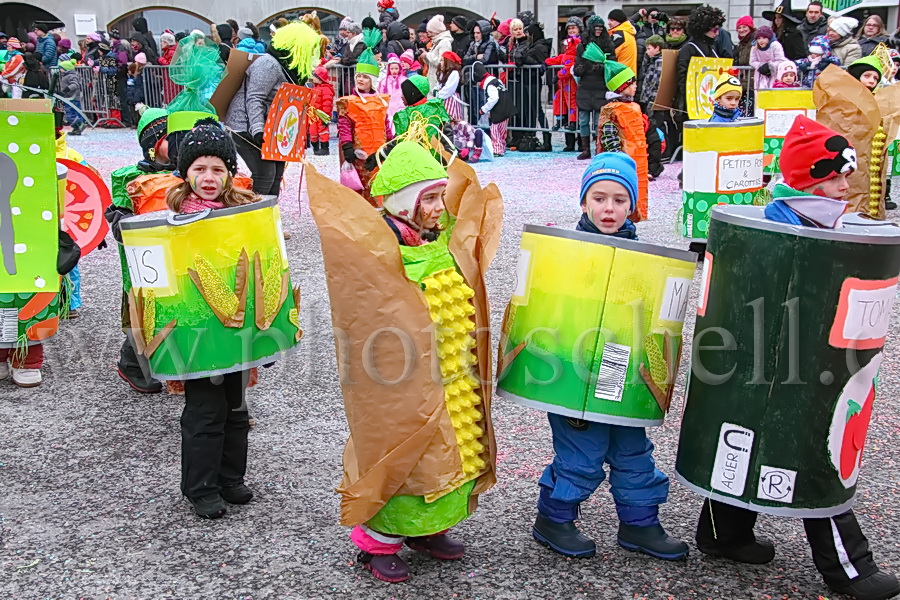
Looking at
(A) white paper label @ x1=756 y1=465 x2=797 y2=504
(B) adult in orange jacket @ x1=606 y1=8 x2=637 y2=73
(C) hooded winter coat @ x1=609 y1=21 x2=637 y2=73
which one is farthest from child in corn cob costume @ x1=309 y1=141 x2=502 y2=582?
(C) hooded winter coat @ x1=609 y1=21 x2=637 y2=73

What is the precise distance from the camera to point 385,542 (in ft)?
10.2

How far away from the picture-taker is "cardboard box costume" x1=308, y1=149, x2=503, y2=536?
2.82 meters

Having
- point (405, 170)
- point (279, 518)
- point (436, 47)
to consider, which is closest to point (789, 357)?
point (405, 170)

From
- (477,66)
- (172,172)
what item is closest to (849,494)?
(172,172)

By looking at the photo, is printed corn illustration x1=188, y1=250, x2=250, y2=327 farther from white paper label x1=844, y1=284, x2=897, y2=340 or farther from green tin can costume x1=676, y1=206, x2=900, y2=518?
white paper label x1=844, y1=284, x2=897, y2=340

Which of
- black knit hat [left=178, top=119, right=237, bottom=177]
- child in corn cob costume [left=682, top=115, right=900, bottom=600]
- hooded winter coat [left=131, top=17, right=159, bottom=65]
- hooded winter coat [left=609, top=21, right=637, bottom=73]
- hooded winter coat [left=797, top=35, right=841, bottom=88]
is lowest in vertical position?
child in corn cob costume [left=682, top=115, right=900, bottom=600]

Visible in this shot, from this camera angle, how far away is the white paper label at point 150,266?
336 centimetres

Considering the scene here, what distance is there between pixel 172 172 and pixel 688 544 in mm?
2880

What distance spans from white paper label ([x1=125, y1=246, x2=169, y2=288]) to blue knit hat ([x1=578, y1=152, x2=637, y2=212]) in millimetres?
1461

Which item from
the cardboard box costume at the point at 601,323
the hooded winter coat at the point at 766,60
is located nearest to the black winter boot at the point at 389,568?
the cardboard box costume at the point at 601,323

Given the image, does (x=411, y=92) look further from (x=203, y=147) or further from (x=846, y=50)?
(x=846, y=50)

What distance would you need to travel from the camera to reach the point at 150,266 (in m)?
3.38

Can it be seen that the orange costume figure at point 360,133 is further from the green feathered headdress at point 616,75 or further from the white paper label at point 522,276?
the white paper label at point 522,276

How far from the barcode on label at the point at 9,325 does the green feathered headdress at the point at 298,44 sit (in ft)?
11.6
